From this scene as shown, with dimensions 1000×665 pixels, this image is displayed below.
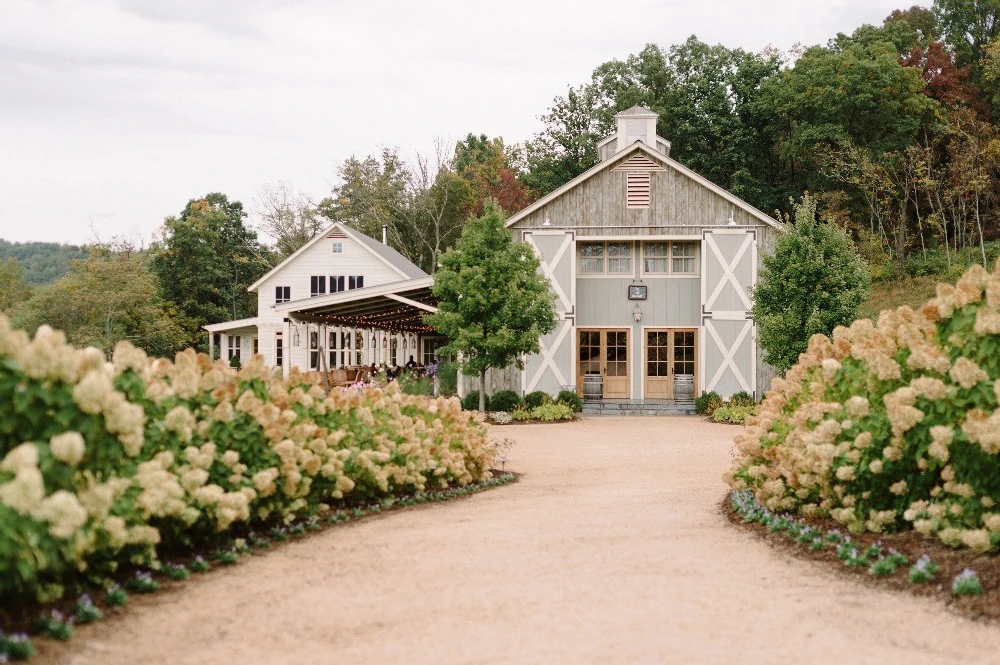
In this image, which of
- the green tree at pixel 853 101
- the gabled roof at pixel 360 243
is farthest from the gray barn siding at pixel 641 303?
the green tree at pixel 853 101

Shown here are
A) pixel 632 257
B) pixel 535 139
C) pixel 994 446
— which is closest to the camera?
pixel 994 446

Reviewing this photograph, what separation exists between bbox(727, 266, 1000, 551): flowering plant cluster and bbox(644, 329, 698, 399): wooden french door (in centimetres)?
1772

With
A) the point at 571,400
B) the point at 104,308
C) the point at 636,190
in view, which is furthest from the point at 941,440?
the point at 104,308

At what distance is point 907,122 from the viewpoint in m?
36.7

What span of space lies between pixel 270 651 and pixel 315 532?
2887 mm

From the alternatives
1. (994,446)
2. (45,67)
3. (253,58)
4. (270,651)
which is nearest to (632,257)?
(253,58)

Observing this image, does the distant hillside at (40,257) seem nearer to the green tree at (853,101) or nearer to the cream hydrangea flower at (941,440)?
the green tree at (853,101)

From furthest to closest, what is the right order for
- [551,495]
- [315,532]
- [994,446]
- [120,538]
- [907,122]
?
[907,122] → [551,495] → [315,532] → [994,446] → [120,538]

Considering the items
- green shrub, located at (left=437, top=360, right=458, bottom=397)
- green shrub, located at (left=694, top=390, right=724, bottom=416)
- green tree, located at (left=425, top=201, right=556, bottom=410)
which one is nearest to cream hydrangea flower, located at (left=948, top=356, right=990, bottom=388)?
green tree, located at (left=425, top=201, right=556, bottom=410)

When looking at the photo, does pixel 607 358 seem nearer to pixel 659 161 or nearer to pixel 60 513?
pixel 659 161

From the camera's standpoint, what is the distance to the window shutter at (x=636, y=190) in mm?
24797

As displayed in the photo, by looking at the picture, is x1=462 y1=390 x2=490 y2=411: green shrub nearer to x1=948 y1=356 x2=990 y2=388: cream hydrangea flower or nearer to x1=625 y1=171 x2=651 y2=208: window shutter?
x1=625 y1=171 x2=651 y2=208: window shutter

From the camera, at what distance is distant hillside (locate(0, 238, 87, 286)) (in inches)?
2554

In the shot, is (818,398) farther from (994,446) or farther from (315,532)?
(315,532)
